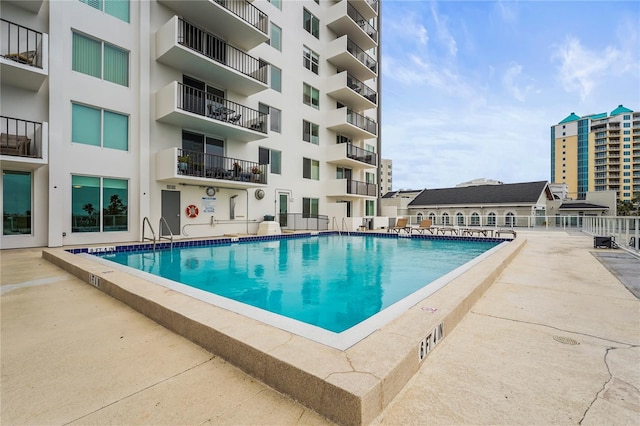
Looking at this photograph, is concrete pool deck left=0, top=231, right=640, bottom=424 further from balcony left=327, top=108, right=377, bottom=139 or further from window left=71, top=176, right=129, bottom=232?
balcony left=327, top=108, right=377, bottom=139

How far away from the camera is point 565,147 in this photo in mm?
87188

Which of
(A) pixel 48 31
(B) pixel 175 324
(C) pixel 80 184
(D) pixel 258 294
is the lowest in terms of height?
(D) pixel 258 294

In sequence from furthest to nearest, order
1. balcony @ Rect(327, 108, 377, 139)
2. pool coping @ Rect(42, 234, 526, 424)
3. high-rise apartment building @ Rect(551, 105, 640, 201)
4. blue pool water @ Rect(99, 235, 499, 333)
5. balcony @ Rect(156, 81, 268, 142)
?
1. high-rise apartment building @ Rect(551, 105, 640, 201)
2. balcony @ Rect(327, 108, 377, 139)
3. balcony @ Rect(156, 81, 268, 142)
4. blue pool water @ Rect(99, 235, 499, 333)
5. pool coping @ Rect(42, 234, 526, 424)

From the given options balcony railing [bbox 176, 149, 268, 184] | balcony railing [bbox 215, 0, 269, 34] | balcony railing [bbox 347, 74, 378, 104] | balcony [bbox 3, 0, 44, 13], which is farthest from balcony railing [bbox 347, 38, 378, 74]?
balcony [bbox 3, 0, 44, 13]

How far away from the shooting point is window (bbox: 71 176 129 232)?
31.2 feet

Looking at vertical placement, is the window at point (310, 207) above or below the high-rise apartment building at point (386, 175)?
below

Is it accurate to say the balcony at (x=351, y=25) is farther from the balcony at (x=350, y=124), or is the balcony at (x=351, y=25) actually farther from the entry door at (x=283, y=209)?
the entry door at (x=283, y=209)

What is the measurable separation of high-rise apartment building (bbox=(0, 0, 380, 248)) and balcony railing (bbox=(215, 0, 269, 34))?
77mm

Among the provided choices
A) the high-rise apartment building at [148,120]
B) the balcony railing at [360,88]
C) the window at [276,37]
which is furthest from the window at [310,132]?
the balcony railing at [360,88]

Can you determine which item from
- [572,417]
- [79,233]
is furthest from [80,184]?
[572,417]

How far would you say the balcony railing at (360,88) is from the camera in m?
20.7

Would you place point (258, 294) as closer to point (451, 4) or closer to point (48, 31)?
point (48, 31)

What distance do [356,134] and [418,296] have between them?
1956 cm

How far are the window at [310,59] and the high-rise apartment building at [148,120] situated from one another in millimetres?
345
